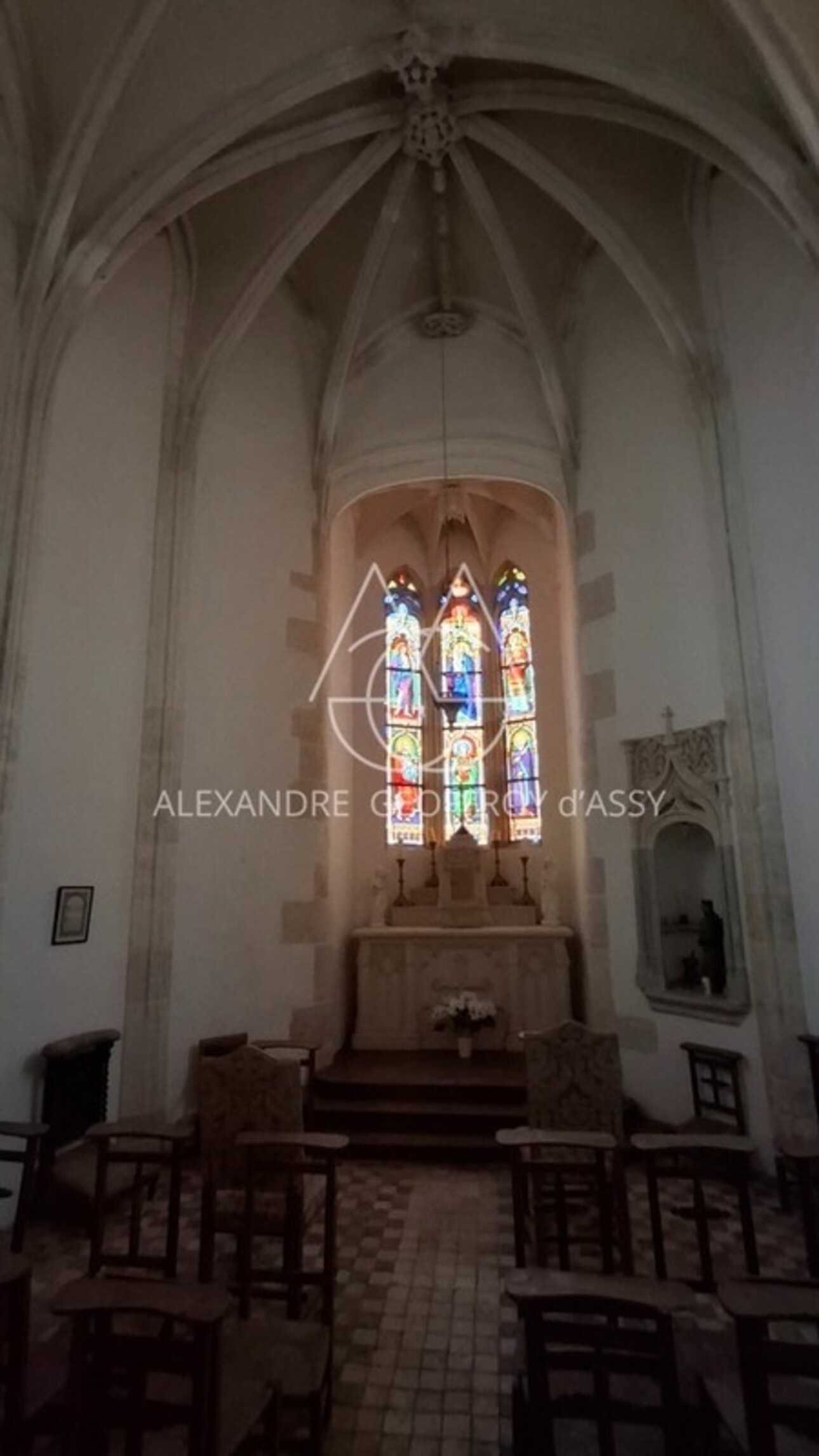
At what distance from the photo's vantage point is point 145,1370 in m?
1.83

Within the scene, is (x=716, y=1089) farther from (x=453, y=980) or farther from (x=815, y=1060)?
(x=453, y=980)

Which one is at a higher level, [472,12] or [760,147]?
[472,12]

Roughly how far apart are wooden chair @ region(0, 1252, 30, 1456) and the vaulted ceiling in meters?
5.12

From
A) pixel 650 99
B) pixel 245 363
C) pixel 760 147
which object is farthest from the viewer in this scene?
pixel 245 363

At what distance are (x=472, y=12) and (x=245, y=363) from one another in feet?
10.5

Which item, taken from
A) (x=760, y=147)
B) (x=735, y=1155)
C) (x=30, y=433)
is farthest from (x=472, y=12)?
(x=735, y=1155)

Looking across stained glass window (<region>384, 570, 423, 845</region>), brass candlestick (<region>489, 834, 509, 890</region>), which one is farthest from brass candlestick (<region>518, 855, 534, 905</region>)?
stained glass window (<region>384, 570, 423, 845</region>)

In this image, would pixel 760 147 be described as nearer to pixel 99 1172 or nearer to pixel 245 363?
pixel 245 363

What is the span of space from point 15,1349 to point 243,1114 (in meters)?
1.60

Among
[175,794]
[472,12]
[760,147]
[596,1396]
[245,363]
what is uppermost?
[472,12]

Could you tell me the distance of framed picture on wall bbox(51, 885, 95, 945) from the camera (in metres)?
4.84

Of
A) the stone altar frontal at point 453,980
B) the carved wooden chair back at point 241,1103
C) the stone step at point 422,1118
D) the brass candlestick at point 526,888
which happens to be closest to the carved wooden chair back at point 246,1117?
the carved wooden chair back at point 241,1103

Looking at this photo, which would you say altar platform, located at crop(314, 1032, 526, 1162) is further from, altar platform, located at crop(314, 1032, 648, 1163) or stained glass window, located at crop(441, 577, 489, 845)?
stained glass window, located at crop(441, 577, 489, 845)

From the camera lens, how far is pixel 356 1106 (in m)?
5.98
